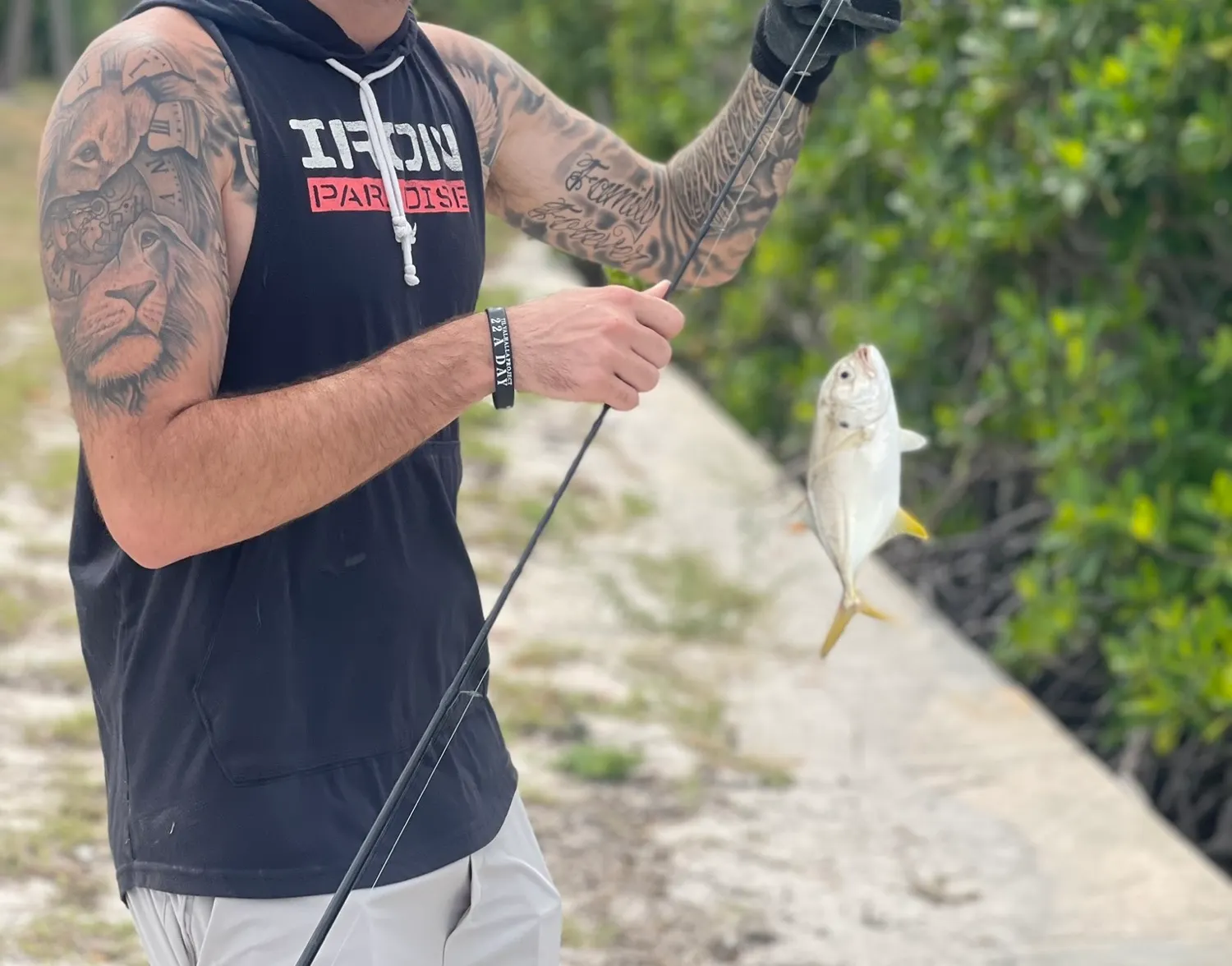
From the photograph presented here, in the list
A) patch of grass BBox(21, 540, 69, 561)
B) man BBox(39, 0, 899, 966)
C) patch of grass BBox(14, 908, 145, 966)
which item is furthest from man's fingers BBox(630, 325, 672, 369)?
patch of grass BBox(21, 540, 69, 561)

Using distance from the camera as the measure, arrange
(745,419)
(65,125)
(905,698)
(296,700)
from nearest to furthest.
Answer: (65,125) < (296,700) < (905,698) < (745,419)

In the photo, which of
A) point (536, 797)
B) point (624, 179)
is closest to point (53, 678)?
point (536, 797)

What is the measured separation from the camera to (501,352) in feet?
5.92

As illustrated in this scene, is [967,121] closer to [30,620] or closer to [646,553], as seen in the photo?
[646,553]

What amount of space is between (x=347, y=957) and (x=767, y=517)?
4.05 meters

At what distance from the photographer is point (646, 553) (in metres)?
5.64

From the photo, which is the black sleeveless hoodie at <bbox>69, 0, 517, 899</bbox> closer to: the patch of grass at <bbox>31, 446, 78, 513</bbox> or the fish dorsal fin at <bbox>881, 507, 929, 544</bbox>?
the fish dorsal fin at <bbox>881, 507, 929, 544</bbox>

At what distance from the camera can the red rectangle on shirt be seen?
1.82 meters

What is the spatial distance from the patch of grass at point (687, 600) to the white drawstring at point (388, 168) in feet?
10.4

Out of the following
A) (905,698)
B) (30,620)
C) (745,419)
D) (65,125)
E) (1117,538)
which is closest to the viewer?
(65,125)

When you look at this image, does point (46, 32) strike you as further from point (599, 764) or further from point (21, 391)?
point (599, 764)

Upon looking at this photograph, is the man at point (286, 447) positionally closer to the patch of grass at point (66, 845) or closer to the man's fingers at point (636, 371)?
the man's fingers at point (636, 371)

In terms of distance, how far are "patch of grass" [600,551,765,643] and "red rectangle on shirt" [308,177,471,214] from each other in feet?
10.1

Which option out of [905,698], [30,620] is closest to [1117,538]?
[905,698]
